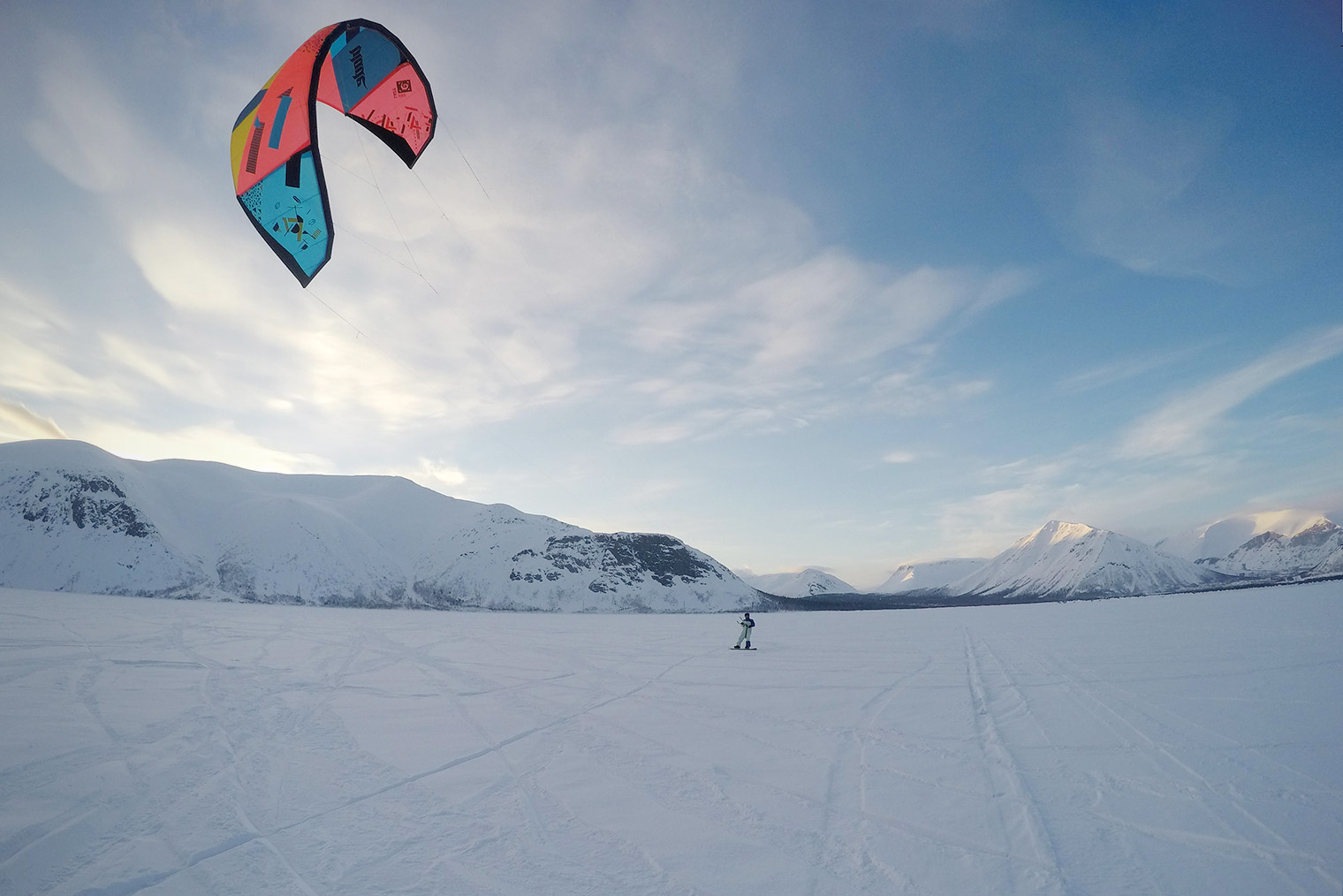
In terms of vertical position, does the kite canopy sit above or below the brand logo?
below

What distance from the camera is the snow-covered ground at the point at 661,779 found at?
466 cm

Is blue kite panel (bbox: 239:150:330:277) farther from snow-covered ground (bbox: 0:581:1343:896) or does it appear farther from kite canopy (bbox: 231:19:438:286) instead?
snow-covered ground (bbox: 0:581:1343:896)

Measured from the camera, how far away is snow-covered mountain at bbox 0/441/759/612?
241ft

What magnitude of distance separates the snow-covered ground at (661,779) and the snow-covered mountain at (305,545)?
80.7 metres

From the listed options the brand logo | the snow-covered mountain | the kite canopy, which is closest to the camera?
the kite canopy

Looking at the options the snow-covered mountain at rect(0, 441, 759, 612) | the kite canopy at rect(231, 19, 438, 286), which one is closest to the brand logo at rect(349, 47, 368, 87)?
the kite canopy at rect(231, 19, 438, 286)

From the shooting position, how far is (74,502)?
252 feet

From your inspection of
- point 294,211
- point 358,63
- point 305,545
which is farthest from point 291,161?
point 305,545

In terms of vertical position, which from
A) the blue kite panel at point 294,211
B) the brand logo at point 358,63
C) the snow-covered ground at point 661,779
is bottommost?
the snow-covered ground at point 661,779

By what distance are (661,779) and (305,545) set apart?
Result: 3970 inches

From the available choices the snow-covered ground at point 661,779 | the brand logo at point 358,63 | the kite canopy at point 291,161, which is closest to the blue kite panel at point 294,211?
the kite canopy at point 291,161

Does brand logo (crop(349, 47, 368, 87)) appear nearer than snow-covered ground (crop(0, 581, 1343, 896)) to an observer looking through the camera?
No

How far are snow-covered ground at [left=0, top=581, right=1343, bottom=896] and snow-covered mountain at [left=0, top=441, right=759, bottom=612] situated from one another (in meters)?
80.7

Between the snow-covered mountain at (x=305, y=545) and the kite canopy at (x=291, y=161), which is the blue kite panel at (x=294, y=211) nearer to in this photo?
the kite canopy at (x=291, y=161)
